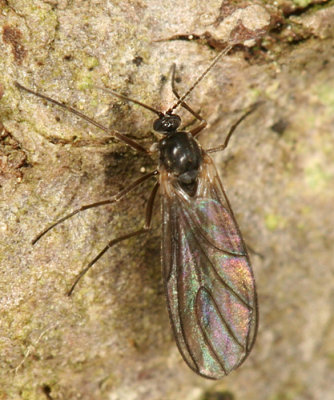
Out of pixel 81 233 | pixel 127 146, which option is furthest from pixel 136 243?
pixel 127 146

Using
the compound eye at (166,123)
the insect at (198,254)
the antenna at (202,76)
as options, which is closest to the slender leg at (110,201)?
the insect at (198,254)

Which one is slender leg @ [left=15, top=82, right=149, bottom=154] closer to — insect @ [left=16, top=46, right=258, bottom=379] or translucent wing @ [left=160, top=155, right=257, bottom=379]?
insect @ [left=16, top=46, right=258, bottom=379]

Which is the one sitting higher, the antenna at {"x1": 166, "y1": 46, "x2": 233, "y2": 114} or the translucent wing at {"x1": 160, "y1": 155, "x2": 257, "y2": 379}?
the antenna at {"x1": 166, "y1": 46, "x2": 233, "y2": 114}

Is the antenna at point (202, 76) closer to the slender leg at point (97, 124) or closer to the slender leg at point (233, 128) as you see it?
the slender leg at point (97, 124)

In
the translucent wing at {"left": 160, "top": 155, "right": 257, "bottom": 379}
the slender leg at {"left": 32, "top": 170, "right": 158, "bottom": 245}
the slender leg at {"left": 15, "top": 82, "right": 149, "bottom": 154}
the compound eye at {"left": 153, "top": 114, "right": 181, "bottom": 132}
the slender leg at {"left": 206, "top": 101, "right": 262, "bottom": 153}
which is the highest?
the slender leg at {"left": 206, "top": 101, "right": 262, "bottom": 153}

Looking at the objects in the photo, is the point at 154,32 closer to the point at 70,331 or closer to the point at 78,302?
the point at 78,302

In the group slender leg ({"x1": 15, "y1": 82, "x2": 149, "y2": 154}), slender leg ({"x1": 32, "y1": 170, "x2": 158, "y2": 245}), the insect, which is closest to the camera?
slender leg ({"x1": 15, "y1": 82, "x2": 149, "y2": 154})

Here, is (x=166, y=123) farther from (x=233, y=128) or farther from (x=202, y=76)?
(x=233, y=128)

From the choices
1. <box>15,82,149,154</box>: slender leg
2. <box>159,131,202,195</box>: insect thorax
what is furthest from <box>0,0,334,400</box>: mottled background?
<box>159,131,202,195</box>: insect thorax

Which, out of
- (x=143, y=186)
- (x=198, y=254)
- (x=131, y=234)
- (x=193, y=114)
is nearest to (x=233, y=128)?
(x=193, y=114)

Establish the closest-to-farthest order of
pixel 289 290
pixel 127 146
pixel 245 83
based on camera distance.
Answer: pixel 127 146
pixel 245 83
pixel 289 290
